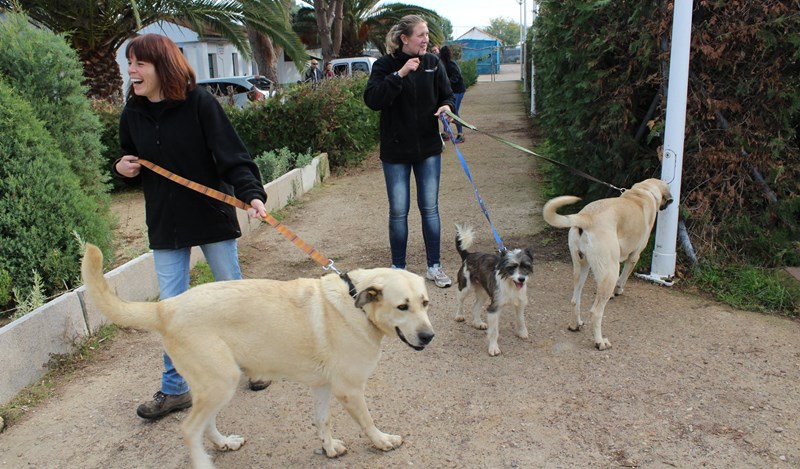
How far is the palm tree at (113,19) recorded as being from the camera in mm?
10836

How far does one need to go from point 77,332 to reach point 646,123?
532cm

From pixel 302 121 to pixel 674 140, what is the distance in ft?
23.6

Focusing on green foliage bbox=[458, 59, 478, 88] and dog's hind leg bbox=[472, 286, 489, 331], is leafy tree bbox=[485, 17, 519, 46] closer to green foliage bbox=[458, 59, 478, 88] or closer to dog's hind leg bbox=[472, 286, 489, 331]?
green foliage bbox=[458, 59, 478, 88]

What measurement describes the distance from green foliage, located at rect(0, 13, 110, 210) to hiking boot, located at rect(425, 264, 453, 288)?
11.5ft

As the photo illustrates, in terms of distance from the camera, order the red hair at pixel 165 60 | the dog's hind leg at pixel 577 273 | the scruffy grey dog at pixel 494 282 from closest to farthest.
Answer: the red hair at pixel 165 60 → the scruffy grey dog at pixel 494 282 → the dog's hind leg at pixel 577 273

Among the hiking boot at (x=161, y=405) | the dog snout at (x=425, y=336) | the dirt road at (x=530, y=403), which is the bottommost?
the dirt road at (x=530, y=403)

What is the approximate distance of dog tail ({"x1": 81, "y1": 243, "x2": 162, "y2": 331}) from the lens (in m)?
2.69

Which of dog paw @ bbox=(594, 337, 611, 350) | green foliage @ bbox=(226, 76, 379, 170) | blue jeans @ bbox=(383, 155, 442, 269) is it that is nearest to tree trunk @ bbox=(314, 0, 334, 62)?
green foliage @ bbox=(226, 76, 379, 170)

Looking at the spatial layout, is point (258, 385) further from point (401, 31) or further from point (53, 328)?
point (401, 31)

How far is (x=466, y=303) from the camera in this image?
5.09 m

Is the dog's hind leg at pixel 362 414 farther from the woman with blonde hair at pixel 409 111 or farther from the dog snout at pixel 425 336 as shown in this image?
the woman with blonde hair at pixel 409 111

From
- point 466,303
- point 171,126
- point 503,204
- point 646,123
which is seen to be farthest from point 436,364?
point 503,204

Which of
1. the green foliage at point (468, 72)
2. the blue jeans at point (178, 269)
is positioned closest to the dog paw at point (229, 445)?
the blue jeans at point (178, 269)

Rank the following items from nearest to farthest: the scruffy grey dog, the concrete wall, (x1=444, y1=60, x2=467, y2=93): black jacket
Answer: the concrete wall → the scruffy grey dog → (x1=444, y1=60, x2=467, y2=93): black jacket
